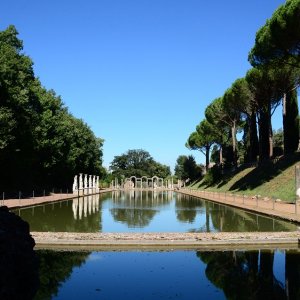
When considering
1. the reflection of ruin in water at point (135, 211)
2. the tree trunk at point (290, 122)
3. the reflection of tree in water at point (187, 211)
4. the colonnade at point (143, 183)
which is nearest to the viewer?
the reflection of ruin in water at point (135, 211)

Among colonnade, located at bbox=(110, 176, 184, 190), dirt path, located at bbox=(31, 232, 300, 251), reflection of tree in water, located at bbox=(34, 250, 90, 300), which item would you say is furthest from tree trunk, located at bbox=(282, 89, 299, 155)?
colonnade, located at bbox=(110, 176, 184, 190)

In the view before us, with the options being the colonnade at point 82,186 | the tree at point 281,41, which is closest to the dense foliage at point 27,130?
the colonnade at point 82,186

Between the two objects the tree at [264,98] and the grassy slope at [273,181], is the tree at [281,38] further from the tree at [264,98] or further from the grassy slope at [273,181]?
the grassy slope at [273,181]

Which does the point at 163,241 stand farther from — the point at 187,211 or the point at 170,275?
the point at 187,211

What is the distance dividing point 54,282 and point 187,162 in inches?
3503

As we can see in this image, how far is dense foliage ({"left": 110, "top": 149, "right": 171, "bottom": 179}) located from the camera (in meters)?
119

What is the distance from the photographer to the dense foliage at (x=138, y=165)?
392 ft

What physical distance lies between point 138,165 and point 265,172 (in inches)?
3173

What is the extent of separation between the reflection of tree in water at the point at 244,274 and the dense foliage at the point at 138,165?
105270 mm

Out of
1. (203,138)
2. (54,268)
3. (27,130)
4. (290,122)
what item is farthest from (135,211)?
(203,138)

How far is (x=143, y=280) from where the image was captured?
355 inches

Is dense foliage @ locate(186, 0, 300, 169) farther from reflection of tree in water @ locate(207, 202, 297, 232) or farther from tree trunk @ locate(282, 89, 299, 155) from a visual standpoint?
reflection of tree in water @ locate(207, 202, 297, 232)

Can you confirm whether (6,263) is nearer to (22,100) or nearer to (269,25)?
(22,100)

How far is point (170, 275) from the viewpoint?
9.41 metres
